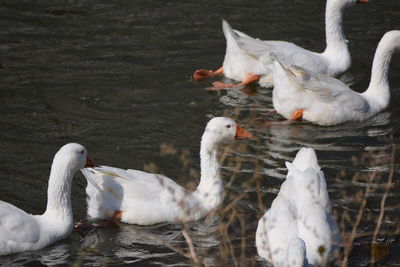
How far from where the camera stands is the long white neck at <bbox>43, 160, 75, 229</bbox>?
7641mm

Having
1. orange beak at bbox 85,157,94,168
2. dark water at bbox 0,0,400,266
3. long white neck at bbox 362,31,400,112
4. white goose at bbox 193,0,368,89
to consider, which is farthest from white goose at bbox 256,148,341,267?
white goose at bbox 193,0,368,89

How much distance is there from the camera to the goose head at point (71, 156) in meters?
7.71

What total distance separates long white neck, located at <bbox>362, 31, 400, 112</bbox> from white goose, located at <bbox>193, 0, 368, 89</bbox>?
0.98 metres

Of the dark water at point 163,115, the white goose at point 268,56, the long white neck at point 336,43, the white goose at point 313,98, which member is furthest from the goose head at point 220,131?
the long white neck at point 336,43

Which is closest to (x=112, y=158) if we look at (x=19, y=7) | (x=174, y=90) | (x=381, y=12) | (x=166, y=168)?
(x=166, y=168)

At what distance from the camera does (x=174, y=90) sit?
36.2ft

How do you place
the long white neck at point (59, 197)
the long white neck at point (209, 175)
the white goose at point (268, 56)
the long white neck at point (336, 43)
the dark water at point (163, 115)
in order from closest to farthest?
the long white neck at point (59, 197), the dark water at point (163, 115), the long white neck at point (209, 175), the white goose at point (268, 56), the long white neck at point (336, 43)

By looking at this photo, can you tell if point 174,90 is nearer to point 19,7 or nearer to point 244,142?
point 244,142

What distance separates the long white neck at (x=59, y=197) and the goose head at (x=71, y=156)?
0.09 ft

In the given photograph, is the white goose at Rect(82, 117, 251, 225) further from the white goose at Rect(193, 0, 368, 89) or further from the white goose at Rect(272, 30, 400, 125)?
the white goose at Rect(193, 0, 368, 89)

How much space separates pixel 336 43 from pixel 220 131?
4157 mm

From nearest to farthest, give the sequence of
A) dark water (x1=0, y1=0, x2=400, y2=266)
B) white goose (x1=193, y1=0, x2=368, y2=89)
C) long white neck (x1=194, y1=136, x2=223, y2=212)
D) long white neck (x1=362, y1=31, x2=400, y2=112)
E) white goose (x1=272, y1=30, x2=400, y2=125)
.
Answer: dark water (x1=0, y1=0, x2=400, y2=266) < long white neck (x1=194, y1=136, x2=223, y2=212) < white goose (x1=272, y1=30, x2=400, y2=125) < long white neck (x1=362, y1=31, x2=400, y2=112) < white goose (x1=193, y1=0, x2=368, y2=89)

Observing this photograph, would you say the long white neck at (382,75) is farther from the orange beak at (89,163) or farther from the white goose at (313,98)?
the orange beak at (89,163)

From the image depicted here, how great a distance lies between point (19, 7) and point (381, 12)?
600 centimetres
